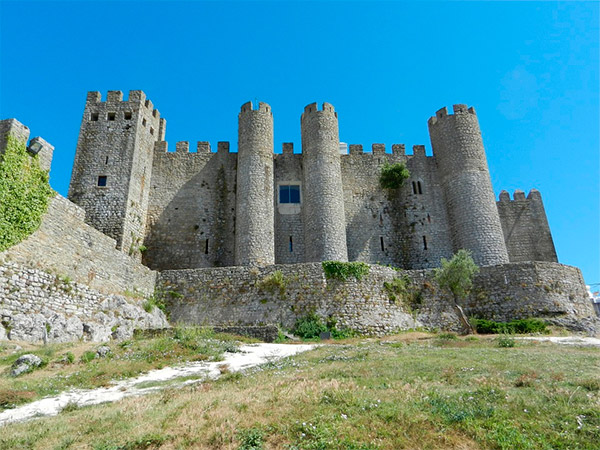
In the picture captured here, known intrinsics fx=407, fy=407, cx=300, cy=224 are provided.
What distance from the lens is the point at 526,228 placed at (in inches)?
1149

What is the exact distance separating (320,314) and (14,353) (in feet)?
38.4

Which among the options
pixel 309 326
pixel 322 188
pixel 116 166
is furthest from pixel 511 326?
pixel 116 166

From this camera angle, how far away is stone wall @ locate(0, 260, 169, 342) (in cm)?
1295

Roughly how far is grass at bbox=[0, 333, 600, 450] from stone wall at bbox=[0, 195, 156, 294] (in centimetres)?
976

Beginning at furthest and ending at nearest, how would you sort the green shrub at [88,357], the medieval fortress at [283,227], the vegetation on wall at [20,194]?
1. the medieval fortress at [283,227]
2. the vegetation on wall at [20,194]
3. the green shrub at [88,357]

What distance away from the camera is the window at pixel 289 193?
27828 mm

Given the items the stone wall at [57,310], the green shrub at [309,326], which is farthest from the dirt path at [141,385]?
the stone wall at [57,310]

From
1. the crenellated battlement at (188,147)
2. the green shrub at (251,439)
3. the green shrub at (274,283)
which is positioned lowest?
the green shrub at (251,439)

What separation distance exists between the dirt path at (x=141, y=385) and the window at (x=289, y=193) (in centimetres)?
1562

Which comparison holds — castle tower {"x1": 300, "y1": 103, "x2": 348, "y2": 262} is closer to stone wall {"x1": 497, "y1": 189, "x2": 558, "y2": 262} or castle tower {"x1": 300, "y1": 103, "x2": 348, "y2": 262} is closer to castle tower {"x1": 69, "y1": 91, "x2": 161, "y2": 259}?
castle tower {"x1": 69, "y1": 91, "x2": 161, "y2": 259}

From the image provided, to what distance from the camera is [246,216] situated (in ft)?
79.8

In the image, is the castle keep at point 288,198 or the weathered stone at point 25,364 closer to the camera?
the weathered stone at point 25,364

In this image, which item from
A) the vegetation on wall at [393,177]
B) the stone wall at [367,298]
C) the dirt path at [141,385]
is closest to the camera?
the dirt path at [141,385]

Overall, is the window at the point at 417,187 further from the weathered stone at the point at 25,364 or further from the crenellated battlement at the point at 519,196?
the weathered stone at the point at 25,364
